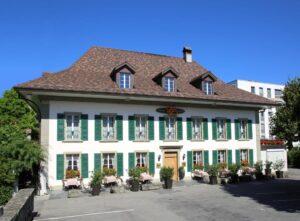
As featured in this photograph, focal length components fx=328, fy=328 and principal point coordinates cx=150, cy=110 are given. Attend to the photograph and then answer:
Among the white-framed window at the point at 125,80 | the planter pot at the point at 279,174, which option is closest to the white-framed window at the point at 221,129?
the planter pot at the point at 279,174

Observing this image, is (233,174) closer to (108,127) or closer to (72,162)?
(108,127)

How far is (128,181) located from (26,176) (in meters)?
6.17

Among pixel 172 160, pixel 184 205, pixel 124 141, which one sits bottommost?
pixel 184 205

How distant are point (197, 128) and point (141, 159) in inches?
198

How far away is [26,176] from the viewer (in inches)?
751

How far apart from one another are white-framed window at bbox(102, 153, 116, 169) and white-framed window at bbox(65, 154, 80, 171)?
1.66 metres

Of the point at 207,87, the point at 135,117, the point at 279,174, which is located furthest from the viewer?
the point at 279,174

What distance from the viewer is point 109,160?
21109 millimetres

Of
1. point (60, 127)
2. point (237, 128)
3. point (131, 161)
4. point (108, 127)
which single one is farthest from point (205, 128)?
point (60, 127)

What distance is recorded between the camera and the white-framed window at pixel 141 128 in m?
22.1

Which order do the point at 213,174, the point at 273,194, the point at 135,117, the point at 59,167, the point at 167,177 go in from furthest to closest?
the point at 135,117 → the point at 213,174 → the point at 167,177 → the point at 59,167 → the point at 273,194

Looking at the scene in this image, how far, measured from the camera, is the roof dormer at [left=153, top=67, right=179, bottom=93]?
23531 millimetres

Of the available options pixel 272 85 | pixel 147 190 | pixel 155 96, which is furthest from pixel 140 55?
pixel 272 85

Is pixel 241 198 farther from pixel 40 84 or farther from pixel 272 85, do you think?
pixel 272 85
